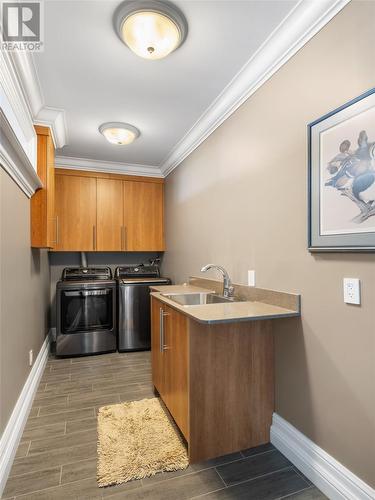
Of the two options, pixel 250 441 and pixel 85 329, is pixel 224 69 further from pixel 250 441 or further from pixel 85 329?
pixel 85 329

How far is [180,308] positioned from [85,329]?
2.32m

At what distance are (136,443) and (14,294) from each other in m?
1.28

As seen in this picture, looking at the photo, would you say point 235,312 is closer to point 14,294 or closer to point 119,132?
point 14,294

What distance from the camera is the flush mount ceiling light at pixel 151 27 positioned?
5.01 ft

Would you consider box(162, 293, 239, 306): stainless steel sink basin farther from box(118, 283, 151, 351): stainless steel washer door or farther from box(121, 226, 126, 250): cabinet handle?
box(121, 226, 126, 250): cabinet handle

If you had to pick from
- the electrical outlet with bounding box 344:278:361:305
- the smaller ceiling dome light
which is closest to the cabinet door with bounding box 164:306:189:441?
the electrical outlet with bounding box 344:278:361:305

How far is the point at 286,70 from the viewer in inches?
70.6

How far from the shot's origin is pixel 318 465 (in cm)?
154

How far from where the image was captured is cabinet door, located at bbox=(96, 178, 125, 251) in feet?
13.5

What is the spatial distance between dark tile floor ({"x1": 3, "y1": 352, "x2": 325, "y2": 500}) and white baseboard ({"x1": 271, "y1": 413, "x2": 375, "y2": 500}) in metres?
0.05

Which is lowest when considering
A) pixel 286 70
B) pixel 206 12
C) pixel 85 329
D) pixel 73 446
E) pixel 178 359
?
pixel 73 446

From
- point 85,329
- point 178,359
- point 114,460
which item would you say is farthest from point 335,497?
point 85,329

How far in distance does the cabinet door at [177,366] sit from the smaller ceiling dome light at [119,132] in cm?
192

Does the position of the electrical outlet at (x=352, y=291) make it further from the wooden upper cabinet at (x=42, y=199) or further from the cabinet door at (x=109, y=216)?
the cabinet door at (x=109, y=216)
